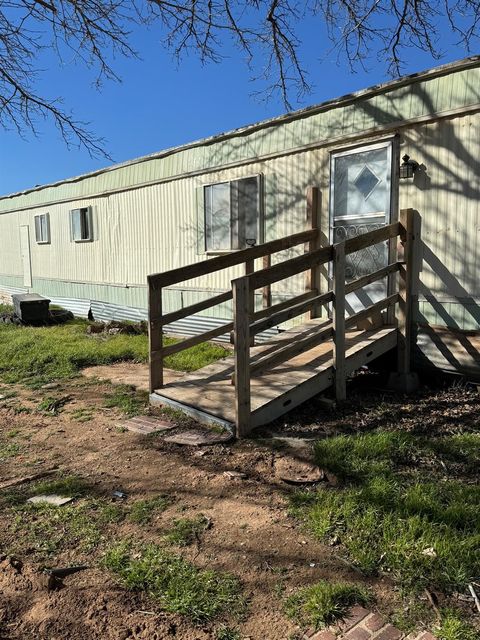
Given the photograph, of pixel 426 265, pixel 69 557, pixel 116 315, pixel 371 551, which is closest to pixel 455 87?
pixel 426 265

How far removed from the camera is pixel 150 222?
32.4 ft

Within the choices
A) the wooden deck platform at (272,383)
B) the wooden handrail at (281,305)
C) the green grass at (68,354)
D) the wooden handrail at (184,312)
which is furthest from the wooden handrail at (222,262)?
the green grass at (68,354)

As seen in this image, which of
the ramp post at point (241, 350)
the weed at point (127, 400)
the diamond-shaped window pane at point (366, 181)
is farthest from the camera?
the diamond-shaped window pane at point (366, 181)

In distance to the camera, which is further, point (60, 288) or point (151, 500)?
point (60, 288)

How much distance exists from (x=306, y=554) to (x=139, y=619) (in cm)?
89

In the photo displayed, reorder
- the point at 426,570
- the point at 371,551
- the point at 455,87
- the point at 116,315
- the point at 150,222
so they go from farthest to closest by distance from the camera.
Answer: the point at 116,315 < the point at 150,222 < the point at 455,87 < the point at 371,551 < the point at 426,570

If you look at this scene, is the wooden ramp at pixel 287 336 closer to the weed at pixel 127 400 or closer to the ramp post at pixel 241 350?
the ramp post at pixel 241 350

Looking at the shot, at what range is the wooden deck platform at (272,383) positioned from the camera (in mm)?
4625

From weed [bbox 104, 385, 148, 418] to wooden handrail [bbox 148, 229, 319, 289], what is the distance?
1245 millimetres

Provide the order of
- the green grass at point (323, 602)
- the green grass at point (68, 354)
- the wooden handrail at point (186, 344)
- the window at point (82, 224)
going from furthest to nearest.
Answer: the window at point (82, 224), the green grass at point (68, 354), the wooden handrail at point (186, 344), the green grass at point (323, 602)

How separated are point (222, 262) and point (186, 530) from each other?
3.23 meters

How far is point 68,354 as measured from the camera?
7.80m

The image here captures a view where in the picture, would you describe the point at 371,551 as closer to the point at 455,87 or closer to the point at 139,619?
the point at 139,619

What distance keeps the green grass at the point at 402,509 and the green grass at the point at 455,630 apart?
0.20 meters
